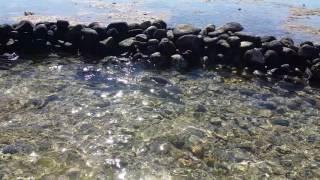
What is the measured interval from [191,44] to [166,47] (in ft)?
4.37

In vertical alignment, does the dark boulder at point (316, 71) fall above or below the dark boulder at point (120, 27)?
below

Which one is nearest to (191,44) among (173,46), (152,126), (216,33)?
(173,46)

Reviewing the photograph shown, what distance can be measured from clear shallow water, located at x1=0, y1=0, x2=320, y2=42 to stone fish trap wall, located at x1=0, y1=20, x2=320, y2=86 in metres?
6.57

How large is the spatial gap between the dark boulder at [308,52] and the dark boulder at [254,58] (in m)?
1.93

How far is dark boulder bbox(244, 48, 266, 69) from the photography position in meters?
20.6

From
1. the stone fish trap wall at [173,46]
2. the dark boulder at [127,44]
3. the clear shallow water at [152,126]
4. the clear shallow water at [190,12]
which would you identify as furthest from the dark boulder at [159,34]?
the clear shallow water at [190,12]

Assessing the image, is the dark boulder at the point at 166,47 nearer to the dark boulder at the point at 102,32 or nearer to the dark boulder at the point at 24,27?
the dark boulder at the point at 102,32

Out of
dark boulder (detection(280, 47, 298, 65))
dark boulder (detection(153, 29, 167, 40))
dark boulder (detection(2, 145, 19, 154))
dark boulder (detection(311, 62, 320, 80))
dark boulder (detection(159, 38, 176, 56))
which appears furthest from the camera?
dark boulder (detection(153, 29, 167, 40))

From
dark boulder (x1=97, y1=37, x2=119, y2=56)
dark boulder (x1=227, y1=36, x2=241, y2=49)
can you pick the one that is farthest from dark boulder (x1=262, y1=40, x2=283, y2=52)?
dark boulder (x1=97, y1=37, x2=119, y2=56)

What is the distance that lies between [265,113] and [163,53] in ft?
26.4

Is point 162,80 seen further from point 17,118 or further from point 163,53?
point 17,118

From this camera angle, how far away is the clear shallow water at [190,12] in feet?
101

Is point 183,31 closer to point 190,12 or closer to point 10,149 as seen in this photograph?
point 10,149

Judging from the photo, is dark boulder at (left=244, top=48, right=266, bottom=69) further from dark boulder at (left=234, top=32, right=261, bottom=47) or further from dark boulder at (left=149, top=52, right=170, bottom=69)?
dark boulder at (left=149, top=52, right=170, bottom=69)
